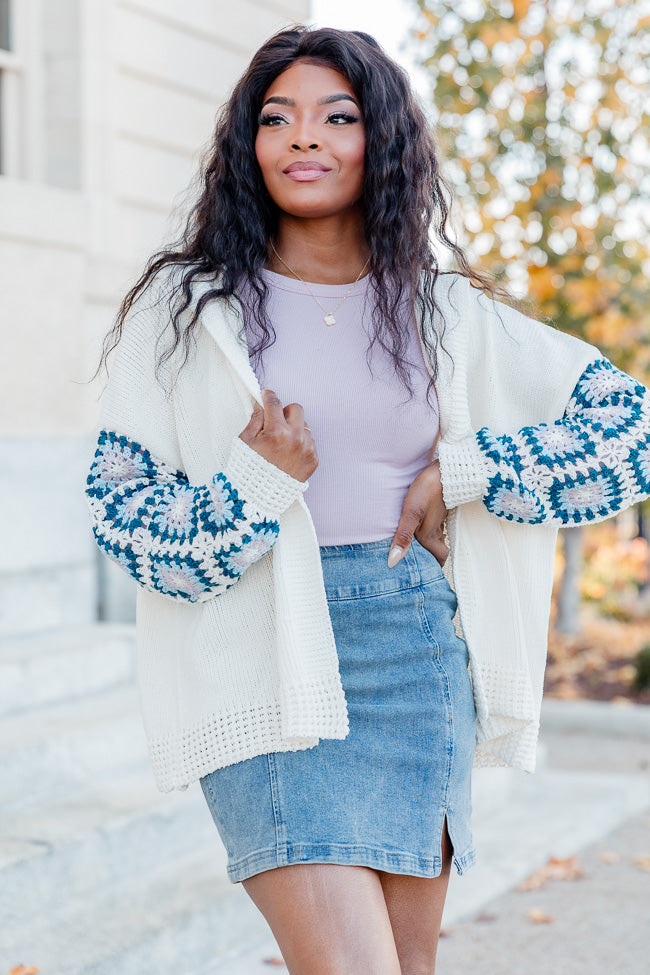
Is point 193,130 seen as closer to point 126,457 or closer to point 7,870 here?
point 7,870

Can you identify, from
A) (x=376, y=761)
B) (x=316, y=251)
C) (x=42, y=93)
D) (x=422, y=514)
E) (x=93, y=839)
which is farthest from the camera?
(x=42, y=93)

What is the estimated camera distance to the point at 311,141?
2.24m

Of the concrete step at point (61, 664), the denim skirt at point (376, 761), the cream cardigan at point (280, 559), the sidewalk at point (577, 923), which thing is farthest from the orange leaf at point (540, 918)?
the denim skirt at point (376, 761)

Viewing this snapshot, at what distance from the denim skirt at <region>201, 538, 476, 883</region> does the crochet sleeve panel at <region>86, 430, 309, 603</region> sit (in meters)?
0.20

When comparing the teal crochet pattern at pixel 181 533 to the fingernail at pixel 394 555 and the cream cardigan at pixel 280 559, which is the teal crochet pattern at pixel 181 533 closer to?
the cream cardigan at pixel 280 559

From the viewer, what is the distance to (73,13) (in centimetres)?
596

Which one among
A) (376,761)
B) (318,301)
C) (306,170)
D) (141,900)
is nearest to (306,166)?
(306,170)

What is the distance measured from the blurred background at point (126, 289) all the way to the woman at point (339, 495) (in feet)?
0.93

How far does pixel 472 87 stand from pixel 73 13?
3.55 m

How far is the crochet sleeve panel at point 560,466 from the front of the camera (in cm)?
225

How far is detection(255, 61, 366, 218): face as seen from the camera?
7.39 ft

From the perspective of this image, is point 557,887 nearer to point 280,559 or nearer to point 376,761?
point 376,761

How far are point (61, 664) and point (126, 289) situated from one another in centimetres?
188

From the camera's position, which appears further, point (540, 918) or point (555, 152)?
point (555, 152)
